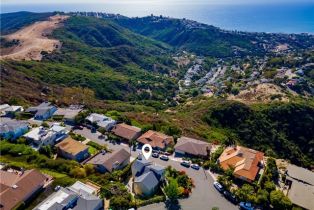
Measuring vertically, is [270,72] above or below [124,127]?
below

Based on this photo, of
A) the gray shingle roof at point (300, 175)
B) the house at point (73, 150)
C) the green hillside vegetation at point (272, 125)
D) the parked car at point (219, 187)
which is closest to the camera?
the parked car at point (219, 187)

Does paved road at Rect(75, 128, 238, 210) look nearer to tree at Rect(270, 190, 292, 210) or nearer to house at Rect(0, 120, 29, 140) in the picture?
tree at Rect(270, 190, 292, 210)

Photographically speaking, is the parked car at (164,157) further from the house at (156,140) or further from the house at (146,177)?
the house at (146,177)

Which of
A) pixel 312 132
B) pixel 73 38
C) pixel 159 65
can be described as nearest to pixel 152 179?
pixel 312 132

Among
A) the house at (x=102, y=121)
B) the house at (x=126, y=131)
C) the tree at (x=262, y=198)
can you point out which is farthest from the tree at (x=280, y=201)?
the house at (x=102, y=121)

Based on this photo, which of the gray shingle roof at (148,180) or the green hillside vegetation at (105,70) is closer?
the gray shingle roof at (148,180)

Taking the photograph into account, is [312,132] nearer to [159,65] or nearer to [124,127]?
[124,127]

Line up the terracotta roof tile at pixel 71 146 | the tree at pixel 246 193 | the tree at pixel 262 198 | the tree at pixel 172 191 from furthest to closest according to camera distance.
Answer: the terracotta roof tile at pixel 71 146
the tree at pixel 246 193
the tree at pixel 172 191
the tree at pixel 262 198
